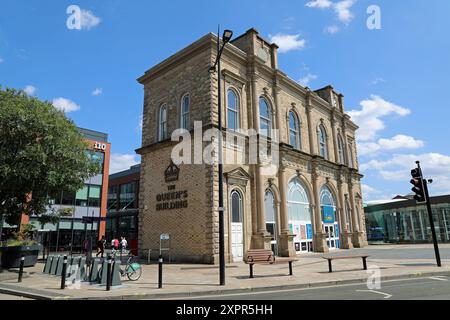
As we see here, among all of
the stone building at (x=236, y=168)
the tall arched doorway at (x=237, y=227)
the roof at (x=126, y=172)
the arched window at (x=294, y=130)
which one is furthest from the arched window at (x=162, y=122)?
the roof at (x=126, y=172)

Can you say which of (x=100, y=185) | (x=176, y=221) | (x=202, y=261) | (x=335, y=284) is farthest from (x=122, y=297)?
A: (x=100, y=185)

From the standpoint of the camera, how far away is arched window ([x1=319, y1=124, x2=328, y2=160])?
30453 mm

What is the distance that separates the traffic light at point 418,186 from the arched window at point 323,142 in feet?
47.7

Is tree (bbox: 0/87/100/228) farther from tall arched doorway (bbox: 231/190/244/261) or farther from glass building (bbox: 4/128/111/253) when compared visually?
glass building (bbox: 4/128/111/253)

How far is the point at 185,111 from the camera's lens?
2173 centimetres

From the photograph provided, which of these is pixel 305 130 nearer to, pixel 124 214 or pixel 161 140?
pixel 161 140

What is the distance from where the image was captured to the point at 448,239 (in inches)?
1452

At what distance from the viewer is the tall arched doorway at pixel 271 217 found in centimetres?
2200

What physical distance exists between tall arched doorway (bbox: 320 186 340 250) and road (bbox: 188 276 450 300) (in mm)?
17453

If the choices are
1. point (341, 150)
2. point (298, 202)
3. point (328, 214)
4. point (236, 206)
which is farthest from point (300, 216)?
point (341, 150)

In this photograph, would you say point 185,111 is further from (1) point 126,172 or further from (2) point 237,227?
(1) point 126,172

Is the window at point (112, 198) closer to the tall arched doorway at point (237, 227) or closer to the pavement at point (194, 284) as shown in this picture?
the tall arched doorway at point (237, 227)

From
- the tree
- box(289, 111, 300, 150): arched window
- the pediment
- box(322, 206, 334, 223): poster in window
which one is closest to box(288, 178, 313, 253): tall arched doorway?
box(322, 206, 334, 223): poster in window

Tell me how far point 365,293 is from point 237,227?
10.9 m
